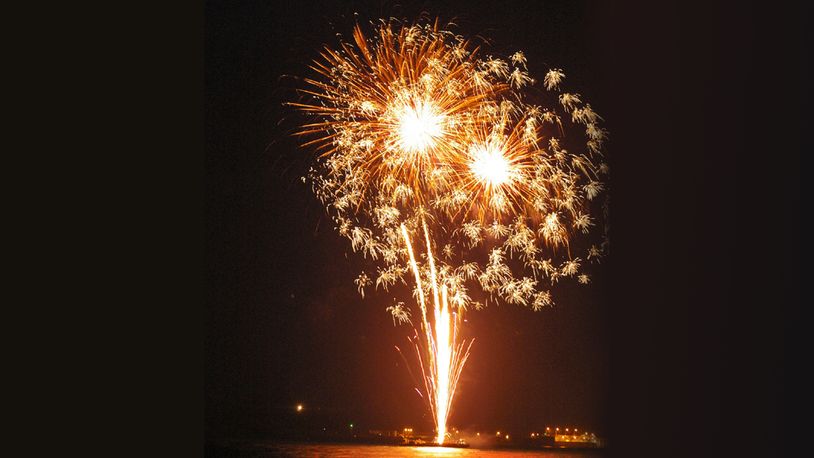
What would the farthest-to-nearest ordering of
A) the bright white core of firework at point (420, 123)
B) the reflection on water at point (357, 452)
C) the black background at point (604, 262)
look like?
the bright white core of firework at point (420, 123), the reflection on water at point (357, 452), the black background at point (604, 262)

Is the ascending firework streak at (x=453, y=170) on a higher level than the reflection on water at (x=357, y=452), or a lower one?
higher

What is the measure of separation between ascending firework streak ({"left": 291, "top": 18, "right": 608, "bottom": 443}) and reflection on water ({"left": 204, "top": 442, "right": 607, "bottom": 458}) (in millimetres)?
228

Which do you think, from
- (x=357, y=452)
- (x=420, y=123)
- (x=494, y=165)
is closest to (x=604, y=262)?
(x=494, y=165)

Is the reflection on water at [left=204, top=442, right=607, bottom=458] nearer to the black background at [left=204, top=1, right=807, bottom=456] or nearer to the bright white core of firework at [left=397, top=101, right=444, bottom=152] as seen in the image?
the black background at [left=204, top=1, right=807, bottom=456]

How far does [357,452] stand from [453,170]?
2358 millimetres

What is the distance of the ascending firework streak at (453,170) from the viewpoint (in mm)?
4305

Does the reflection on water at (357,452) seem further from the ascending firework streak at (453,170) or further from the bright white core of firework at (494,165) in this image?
the bright white core of firework at (494,165)

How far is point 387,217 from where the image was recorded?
14.5 feet

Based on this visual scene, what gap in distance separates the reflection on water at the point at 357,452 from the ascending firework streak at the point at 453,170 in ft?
0.75

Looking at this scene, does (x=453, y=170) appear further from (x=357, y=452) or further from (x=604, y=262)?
(x=357, y=452)

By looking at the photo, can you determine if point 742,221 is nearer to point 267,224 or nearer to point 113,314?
point 267,224

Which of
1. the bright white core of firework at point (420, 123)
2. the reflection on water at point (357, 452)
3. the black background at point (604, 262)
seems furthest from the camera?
the bright white core of firework at point (420, 123)

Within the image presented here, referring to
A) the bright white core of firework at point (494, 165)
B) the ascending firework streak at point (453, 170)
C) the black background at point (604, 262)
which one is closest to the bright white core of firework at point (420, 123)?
the ascending firework streak at point (453, 170)

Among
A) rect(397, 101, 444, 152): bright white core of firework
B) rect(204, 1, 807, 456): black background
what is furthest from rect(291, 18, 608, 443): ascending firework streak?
rect(204, 1, 807, 456): black background
